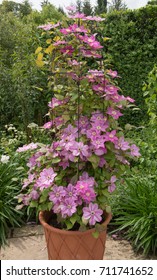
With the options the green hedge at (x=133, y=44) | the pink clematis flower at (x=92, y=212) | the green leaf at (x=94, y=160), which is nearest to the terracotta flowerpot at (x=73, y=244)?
the pink clematis flower at (x=92, y=212)

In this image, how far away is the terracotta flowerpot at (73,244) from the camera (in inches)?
80.6

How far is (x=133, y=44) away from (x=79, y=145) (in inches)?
139

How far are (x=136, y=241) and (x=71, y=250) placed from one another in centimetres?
71

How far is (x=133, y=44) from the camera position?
5.02m

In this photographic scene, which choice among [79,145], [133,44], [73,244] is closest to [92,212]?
[73,244]

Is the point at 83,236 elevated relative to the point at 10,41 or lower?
lower

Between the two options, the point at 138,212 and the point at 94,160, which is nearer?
the point at 94,160

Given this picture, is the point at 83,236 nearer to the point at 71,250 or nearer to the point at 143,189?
the point at 71,250

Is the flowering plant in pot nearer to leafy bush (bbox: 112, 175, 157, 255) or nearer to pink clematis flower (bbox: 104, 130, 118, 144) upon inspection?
pink clematis flower (bbox: 104, 130, 118, 144)

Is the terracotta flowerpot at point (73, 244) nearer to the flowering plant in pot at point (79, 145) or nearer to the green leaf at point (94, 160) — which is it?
the flowering plant in pot at point (79, 145)

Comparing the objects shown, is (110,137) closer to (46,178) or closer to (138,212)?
(46,178)

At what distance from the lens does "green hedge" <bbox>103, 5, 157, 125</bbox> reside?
16.2 ft
